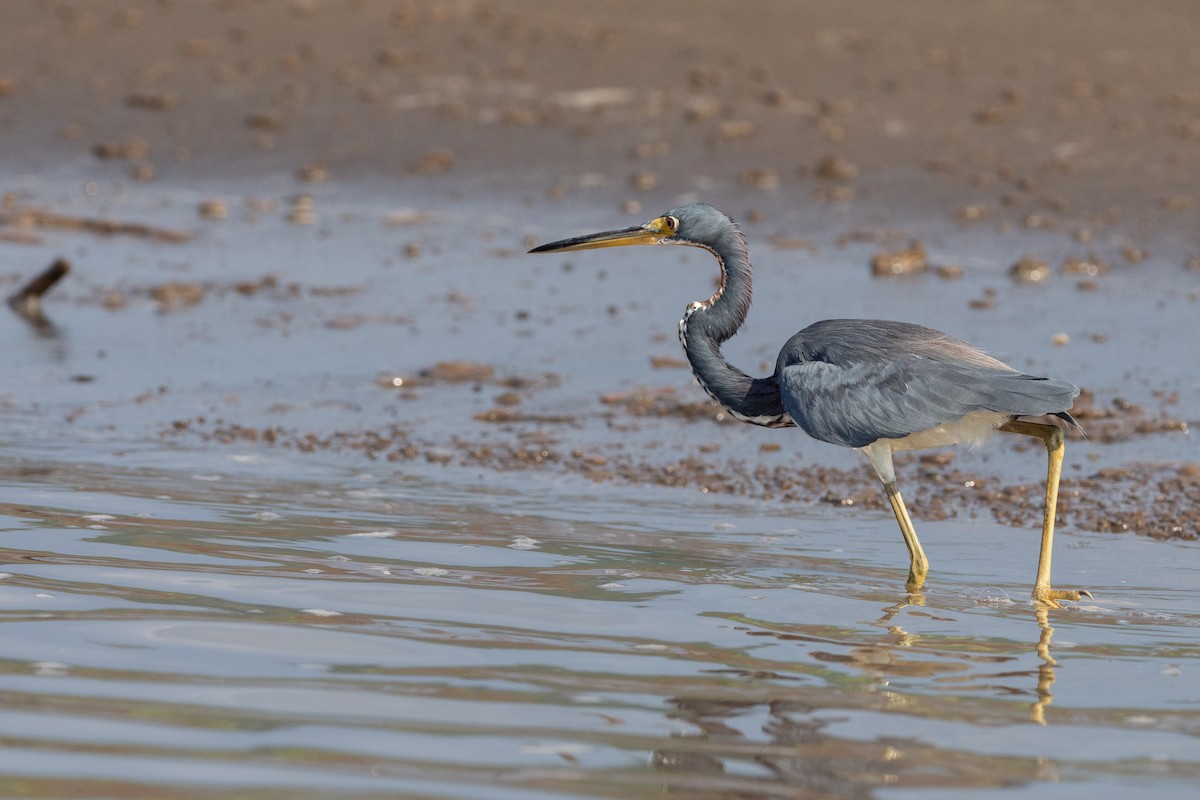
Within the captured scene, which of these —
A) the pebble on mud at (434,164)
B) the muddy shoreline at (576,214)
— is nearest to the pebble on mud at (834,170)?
the muddy shoreline at (576,214)

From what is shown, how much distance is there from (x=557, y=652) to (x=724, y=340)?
91.1 inches

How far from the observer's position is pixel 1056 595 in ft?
22.2

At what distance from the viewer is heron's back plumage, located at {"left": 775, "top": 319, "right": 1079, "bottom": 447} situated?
277 inches

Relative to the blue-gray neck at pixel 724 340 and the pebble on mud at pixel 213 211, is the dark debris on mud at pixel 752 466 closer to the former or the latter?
the blue-gray neck at pixel 724 340

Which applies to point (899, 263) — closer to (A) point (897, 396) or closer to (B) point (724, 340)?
(B) point (724, 340)

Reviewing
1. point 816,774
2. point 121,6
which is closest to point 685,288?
point 816,774

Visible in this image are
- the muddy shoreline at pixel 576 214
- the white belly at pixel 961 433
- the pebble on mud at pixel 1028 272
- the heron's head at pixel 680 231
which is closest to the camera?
the white belly at pixel 961 433

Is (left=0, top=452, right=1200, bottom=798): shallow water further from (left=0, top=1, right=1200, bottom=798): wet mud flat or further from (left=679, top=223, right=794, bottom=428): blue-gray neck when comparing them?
(left=679, top=223, right=794, bottom=428): blue-gray neck

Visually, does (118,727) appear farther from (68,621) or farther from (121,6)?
(121,6)

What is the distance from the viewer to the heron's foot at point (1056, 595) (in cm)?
673

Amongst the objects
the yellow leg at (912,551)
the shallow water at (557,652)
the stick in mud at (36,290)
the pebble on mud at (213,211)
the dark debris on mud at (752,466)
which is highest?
the pebble on mud at (213,211)

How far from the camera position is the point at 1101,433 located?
916 cm

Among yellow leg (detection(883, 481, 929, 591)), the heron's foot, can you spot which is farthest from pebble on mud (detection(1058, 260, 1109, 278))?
the heron's foot

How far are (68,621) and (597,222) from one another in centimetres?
765
